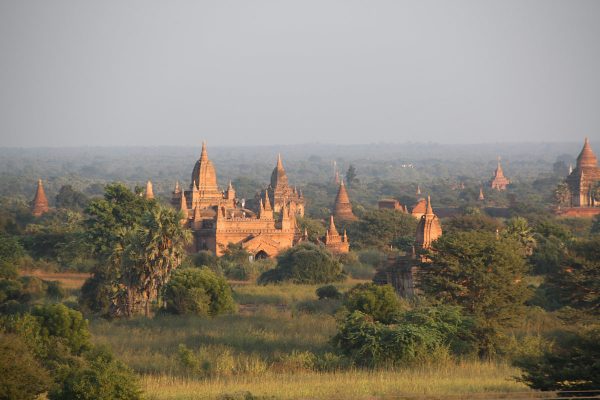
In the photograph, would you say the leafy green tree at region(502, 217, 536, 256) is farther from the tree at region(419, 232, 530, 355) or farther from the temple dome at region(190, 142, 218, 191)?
the temple dome at region(190, 142, 218, 191)

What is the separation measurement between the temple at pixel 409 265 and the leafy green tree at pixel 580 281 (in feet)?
16.0

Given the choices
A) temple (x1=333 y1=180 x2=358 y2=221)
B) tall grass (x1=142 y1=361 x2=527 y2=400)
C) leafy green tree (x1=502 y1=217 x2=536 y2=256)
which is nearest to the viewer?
tall grass (x1=142 y1=361 x2=527 y2=400)

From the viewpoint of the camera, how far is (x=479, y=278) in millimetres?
30094

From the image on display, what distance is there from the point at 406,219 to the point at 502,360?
3879 centimetres

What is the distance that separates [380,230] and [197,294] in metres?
30.3

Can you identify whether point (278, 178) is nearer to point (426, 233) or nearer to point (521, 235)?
point (521, 235)

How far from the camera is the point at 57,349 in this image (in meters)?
24.2

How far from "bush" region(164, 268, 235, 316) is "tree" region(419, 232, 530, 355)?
6.28 metres

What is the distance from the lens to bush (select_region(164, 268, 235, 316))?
33.8 m

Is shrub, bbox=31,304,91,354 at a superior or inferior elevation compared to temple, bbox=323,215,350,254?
superior

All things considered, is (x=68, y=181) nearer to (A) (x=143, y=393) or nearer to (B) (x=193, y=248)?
(B) (x=193, y=248)

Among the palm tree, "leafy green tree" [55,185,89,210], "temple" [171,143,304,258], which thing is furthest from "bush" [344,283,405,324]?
"leafy green tree" [55,185,89,210]

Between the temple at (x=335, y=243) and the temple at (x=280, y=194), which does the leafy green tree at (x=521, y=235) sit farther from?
the temple at (x=280, y=194)

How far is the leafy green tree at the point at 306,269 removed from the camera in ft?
149
